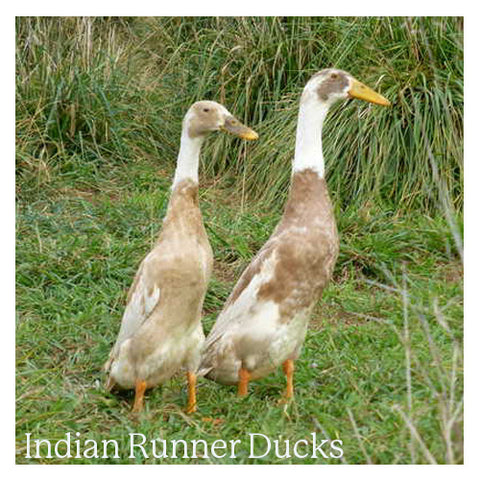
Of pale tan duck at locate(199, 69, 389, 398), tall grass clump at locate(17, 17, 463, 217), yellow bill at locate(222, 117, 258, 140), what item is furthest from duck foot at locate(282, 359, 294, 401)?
tall grass clump at locate(17, 17, 463, 217)

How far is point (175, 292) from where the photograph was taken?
406 cm

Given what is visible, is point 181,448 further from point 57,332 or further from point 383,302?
point 383,302

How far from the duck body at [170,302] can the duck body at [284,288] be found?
0.19 meters

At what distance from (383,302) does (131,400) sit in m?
1.80

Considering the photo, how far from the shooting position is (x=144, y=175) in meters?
7.49

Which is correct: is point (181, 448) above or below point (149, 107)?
below

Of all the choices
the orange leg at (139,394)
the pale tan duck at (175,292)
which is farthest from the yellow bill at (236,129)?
the orange leg at (139,394)

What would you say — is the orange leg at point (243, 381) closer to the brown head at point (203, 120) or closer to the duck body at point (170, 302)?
the duck body at point (170, 302)

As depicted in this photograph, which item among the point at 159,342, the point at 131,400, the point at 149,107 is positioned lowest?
the point at 131,400

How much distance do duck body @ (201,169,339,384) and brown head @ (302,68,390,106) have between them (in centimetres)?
38

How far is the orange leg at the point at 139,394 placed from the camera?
4242 mm

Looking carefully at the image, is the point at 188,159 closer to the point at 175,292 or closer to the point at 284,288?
the point at 175,292

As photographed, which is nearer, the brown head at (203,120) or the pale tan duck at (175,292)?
the pale tan duck at (175,292)

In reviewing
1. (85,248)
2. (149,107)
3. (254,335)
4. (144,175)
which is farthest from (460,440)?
(149,107)
